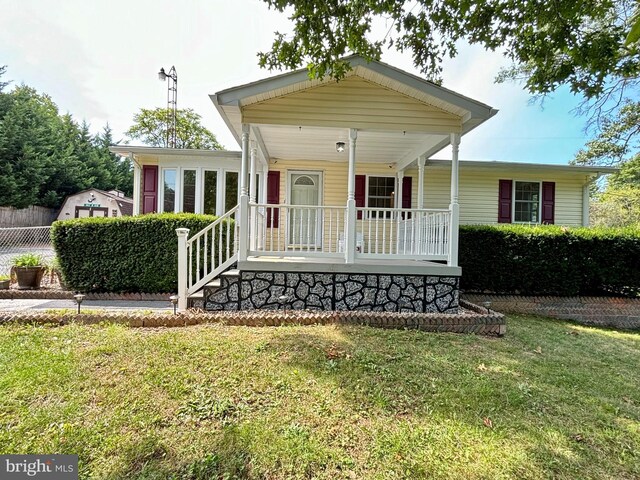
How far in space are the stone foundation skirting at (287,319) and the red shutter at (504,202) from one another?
512 centimetres

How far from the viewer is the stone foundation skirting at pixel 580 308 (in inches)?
253

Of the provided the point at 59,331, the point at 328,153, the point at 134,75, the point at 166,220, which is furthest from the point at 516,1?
the point at 134,75

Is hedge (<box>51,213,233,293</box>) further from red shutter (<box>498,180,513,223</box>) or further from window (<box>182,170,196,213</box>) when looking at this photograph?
red shutter (<box>498,180,513,223</box>)

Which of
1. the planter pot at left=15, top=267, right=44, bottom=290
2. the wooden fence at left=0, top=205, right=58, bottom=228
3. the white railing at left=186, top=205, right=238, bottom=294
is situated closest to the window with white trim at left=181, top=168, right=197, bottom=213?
the white railing at left=186, top=205, right=238, bottom=294

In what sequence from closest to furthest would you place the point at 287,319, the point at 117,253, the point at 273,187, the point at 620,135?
the point at 287,319 → the point at 117,253 → the point at 273,187 → the point at 620,135

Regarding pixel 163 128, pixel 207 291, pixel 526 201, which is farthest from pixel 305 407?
pixel 163 128

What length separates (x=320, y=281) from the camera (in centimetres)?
511

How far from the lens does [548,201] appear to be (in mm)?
8938

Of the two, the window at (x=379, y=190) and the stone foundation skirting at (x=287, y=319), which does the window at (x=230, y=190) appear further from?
the stone foundation skirting at (x=287, y=319)

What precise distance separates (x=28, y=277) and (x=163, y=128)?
22399mm

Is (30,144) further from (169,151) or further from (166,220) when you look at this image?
(166,220)

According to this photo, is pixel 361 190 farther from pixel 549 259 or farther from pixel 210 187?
pixel 549 259

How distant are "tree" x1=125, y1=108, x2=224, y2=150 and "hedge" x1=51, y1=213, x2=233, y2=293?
846 inches

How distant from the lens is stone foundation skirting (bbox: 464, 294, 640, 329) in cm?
644
